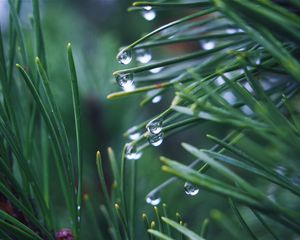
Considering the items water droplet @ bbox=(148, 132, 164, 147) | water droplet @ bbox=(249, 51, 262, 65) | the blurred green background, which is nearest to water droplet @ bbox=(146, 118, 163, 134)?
water droplet @ bbox=(148, 132, 164, 147)

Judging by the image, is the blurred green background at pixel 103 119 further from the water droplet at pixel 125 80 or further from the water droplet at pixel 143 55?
the water droplet at pixel 125 80

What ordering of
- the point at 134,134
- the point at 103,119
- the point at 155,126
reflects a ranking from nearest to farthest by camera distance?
the point at 155,126 < the point at 134,134 < the point at 103,119

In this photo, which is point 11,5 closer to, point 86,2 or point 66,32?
point 66,32

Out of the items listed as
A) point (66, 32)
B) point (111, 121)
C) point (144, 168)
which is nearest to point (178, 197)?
point (144, 168)

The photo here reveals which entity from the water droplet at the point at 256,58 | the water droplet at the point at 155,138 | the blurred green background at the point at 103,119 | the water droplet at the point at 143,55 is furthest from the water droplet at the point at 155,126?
the blurred green background at the point at 103,119

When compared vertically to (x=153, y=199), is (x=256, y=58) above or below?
above

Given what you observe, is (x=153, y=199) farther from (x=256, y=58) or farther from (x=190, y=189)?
(x=256, y=58)

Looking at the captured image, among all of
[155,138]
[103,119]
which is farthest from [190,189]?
[103,119]

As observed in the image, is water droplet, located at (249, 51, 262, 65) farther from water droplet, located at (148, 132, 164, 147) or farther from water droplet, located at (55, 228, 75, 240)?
water droplet, located at (55, 228, 75, 240)
